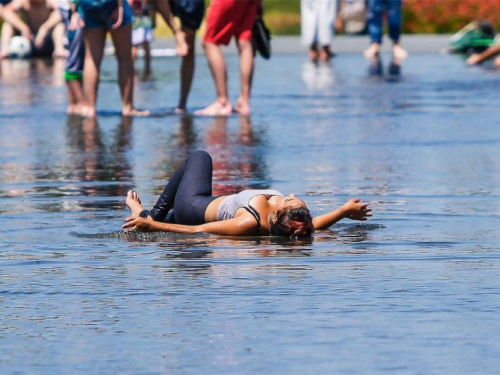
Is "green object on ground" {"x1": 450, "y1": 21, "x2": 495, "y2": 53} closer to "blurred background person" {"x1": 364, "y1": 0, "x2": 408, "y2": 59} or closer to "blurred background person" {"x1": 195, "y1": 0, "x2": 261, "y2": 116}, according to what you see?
"blurred background person" {"x1": 364, "y1": 0, "x2": 408, "y2": 59}

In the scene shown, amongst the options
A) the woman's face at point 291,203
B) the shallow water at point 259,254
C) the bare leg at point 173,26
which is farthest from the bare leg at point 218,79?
the woman's face at point 291,203

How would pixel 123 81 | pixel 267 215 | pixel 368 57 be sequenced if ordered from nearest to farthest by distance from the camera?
pixel 267 215, pixel 123 81, pixel 368 57

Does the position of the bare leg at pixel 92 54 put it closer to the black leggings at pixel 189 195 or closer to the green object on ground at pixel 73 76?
the green object on ground at pixel 73 76

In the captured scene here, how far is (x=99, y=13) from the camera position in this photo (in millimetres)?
14320

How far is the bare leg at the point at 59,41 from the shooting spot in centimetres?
2738

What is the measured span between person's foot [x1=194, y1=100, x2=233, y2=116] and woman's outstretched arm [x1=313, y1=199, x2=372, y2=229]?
6948 millimetres

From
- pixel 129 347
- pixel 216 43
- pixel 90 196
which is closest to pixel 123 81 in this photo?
pixel 216 43

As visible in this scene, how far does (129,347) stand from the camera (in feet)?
18.9

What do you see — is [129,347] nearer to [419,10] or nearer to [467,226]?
[467,226]

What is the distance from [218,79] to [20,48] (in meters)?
12.6

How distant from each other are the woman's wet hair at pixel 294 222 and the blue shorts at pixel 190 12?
7148 mm

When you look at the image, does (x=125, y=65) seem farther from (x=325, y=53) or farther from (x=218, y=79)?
(x=325, y=53)

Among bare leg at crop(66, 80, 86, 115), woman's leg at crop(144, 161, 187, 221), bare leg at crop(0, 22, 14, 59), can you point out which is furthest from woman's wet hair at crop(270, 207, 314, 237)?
bare leg at crop(0, 22, 14, 59)

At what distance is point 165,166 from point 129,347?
592cm
